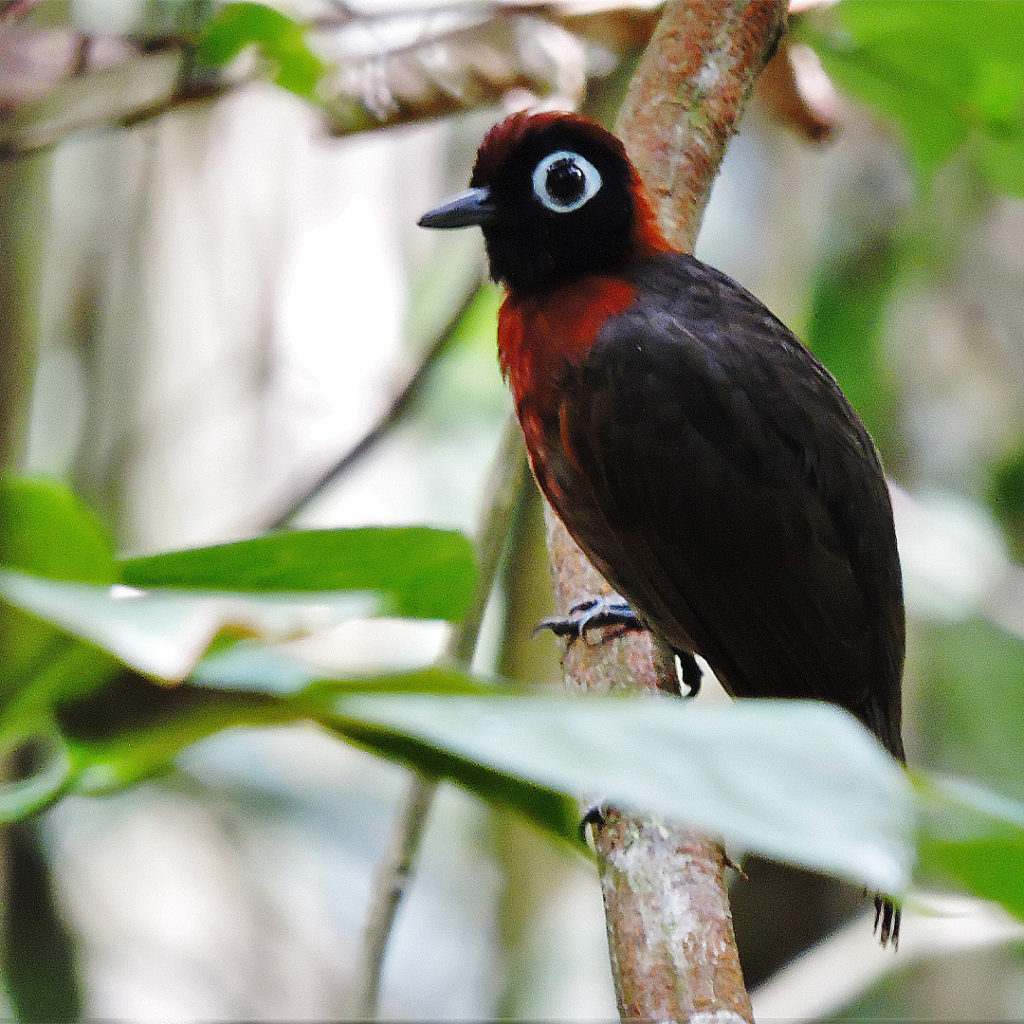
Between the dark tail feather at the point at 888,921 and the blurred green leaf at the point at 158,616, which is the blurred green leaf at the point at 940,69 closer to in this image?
the dark tail feather at the point at 888,921

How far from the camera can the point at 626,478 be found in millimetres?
2215

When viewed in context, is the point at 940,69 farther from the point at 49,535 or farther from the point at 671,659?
the point at 49,535

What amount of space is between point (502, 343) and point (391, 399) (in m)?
0.44

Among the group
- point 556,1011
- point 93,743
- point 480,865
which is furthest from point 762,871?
point 93,743

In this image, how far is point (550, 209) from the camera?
8.13 feet

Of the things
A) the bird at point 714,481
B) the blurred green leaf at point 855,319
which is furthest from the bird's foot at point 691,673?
the blurred green leaf at point 855,319

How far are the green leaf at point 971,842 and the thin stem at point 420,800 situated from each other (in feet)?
5.75

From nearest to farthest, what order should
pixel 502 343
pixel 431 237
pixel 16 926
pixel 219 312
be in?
pixel 502 343
pixel 16 926
pixel 219 312
pixel 431 237

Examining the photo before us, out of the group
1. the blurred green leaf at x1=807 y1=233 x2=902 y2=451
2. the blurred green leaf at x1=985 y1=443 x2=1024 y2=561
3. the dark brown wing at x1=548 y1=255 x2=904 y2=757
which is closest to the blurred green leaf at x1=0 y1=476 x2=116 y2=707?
the dark brown wing at x1=548 y1=255 x2=904 y2=757

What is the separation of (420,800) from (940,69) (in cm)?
169

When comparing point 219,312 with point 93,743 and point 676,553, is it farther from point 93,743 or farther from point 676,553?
point 93,743

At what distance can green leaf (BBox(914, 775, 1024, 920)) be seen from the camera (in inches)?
16.6

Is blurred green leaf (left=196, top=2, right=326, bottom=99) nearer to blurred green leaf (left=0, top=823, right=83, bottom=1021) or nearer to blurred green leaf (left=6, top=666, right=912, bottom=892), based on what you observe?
blurred green leaf (left=6, top=666, right=912, bottom=892)

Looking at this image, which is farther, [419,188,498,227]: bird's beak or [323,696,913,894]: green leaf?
[419,188,498,227]: bird's beak
